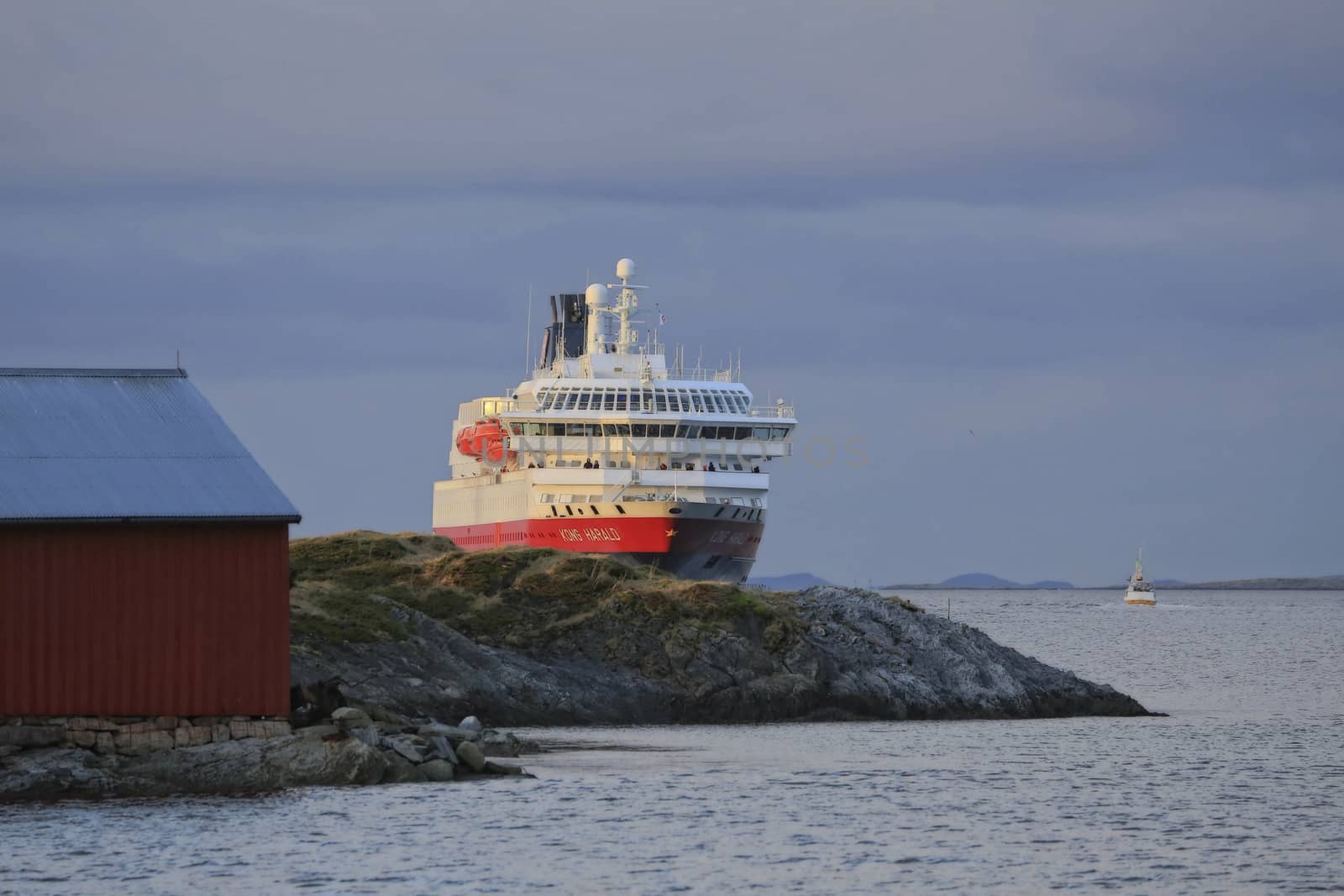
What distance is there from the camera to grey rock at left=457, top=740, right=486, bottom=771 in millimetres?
30859

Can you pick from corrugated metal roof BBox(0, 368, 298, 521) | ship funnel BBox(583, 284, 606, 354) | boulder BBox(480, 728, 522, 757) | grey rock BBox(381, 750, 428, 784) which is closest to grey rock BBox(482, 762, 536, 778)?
grey rock BBox(381, 750, 428, 784)

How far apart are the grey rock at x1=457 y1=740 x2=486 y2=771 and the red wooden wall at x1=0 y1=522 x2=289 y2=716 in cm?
306

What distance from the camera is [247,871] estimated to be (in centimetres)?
2331

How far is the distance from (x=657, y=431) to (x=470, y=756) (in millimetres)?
50934

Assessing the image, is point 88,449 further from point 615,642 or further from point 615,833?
point 615,642

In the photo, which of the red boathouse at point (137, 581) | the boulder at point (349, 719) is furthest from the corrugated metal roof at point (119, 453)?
the boulder at point (349, 719)

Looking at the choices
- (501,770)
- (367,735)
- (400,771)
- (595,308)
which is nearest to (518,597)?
(501,770)

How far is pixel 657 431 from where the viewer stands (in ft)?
267

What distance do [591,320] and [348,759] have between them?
207ft

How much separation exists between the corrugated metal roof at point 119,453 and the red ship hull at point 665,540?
1736 inches

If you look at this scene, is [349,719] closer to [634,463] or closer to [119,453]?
[119,453]

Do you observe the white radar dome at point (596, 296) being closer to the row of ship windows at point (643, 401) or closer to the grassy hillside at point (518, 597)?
the row of ship windows at point (643, 401)

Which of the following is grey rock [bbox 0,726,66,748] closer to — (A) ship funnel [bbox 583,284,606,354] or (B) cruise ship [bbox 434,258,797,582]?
(B) cruise ship [bbox 434,258,797,582]

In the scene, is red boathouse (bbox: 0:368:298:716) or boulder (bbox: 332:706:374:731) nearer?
red boathouse (bbox: 0:368:298:716)
